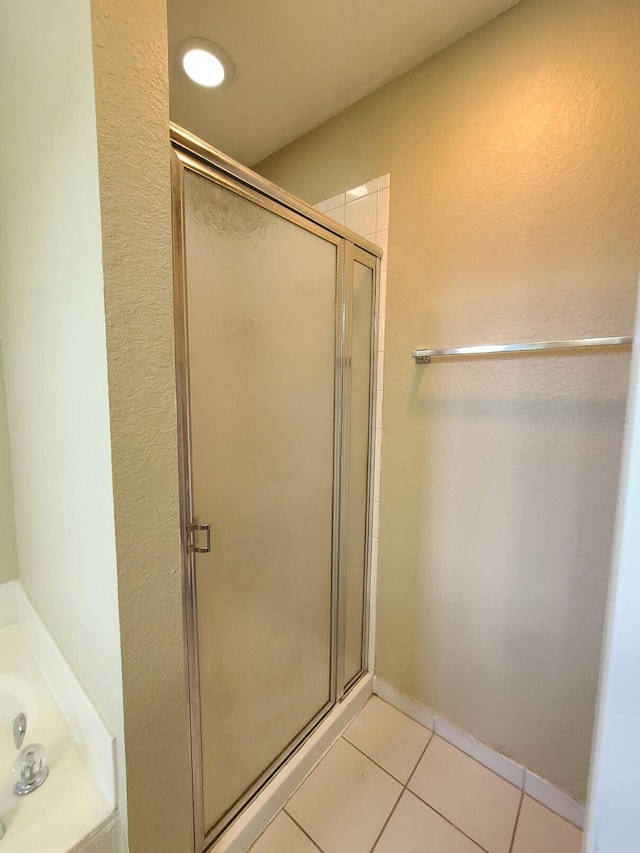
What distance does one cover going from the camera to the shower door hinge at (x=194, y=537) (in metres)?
0.84

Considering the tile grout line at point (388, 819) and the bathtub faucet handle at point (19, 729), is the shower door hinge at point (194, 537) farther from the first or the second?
the tile grout line at point (388, 819)

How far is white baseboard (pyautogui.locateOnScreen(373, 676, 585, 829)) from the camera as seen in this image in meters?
1.07

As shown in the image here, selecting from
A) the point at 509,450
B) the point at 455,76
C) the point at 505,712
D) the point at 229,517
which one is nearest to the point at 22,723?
the point at 229,517

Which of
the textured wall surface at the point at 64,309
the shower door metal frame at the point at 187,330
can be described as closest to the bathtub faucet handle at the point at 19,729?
the textured wall surface at the point at 64,309

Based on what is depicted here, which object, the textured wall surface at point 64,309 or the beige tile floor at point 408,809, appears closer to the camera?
the textured wall surface at point 64,309

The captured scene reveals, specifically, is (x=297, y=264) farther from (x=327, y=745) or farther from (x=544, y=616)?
(x=327, y=745)

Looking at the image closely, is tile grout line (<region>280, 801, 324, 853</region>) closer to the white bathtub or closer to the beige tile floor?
the beige tile floor

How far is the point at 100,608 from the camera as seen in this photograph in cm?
66

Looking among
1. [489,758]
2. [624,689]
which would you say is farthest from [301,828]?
[624,689]

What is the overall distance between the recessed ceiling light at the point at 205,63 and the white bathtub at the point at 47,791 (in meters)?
1.96

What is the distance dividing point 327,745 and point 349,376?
1370 mm

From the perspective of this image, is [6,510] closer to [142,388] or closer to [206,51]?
[142,388]

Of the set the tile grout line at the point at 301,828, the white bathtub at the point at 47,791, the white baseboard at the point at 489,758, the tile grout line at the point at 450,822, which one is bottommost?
the tile grout line at the point at 301,828

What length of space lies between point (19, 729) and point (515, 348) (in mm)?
1670
